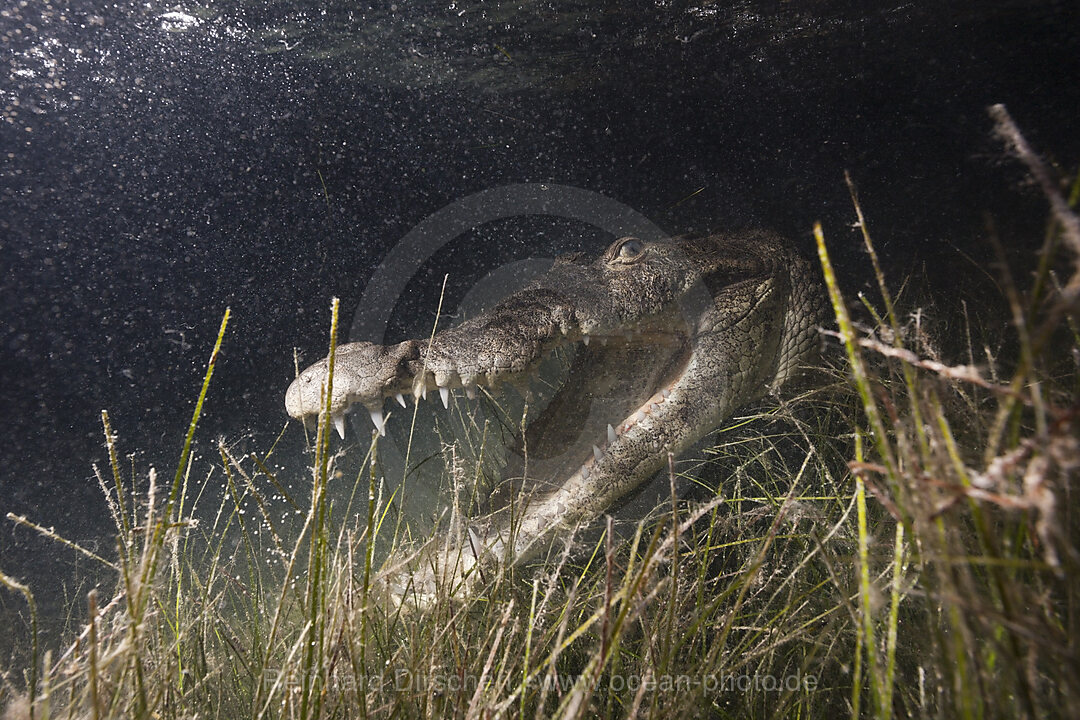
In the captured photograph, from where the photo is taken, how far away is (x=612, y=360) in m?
2.98

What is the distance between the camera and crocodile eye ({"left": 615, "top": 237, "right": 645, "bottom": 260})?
9.78 feet

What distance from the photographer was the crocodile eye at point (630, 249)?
2.98m

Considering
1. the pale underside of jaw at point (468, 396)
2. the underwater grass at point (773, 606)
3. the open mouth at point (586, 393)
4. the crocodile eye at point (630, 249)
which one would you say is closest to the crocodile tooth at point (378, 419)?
the pale underside of jaw at point (468, 396)

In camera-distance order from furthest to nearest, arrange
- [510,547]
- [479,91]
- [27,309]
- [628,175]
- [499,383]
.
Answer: [27,309] < [628,175] < [479,91] < [499,383] < [510,547]

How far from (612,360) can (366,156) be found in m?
8.99

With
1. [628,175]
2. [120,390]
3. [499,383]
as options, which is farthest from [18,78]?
[499,383]

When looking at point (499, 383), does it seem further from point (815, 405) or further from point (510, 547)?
point (815, 405)

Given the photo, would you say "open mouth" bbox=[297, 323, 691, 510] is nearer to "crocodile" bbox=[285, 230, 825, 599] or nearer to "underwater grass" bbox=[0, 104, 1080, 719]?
"crocodile" bbox=[285, 230, 825, 599]

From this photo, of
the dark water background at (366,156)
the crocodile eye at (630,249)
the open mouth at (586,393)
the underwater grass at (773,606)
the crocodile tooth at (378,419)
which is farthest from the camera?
the dark water background at (366,156)

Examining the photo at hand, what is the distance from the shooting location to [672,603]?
1211 mm

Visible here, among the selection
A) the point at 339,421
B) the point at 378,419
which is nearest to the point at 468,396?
the point at 378,419

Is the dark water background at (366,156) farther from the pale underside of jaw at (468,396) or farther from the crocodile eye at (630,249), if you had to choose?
the crocodile eye at (630,249)

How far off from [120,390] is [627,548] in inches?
568

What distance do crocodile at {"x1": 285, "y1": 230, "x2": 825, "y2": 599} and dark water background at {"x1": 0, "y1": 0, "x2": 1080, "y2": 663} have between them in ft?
3.80
